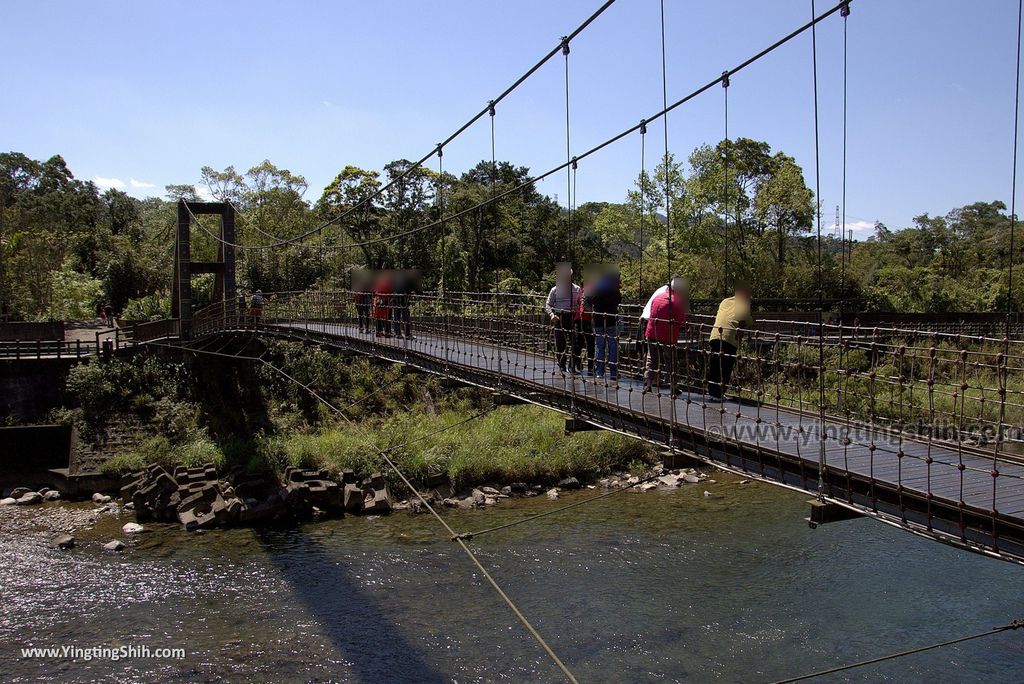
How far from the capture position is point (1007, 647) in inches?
240

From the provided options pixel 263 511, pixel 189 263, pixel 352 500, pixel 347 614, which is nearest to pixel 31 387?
pixel 189 263

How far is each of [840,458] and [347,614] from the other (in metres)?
4.79

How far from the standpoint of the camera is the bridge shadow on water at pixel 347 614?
19.4ft

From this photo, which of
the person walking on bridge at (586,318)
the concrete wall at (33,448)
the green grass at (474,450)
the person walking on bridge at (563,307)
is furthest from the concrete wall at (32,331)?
the person walking on bridge at (586,318)

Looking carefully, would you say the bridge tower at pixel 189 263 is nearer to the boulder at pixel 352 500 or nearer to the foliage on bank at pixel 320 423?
the foliage on bank at pixel 320 423

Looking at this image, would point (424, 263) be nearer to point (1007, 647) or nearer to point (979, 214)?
point (1007, 647)

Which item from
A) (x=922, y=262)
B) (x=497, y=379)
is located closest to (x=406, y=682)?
(x=497, y=379)

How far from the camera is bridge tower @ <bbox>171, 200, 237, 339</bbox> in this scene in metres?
14.2

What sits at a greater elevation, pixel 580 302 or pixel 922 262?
pixel 922 262

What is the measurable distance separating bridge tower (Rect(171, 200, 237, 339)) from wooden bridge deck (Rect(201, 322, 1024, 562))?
10.1 meters

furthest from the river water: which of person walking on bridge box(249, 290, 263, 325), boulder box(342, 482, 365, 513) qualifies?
person walking on bridge box(249, 290, 263, 325)

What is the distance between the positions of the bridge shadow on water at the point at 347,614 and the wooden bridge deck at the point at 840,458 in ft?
7.31

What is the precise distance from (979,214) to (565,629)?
35488 millimetres

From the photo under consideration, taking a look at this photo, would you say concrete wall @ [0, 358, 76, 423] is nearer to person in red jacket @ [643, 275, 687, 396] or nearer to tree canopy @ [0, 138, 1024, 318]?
tree canopy @ [0, 138, 1024, 318]
